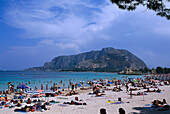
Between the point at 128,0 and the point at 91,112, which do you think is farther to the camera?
the point at 91,112

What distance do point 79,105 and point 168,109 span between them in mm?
7278

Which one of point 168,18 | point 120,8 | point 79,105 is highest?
point 120,8

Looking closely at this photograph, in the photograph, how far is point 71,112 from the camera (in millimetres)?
12336

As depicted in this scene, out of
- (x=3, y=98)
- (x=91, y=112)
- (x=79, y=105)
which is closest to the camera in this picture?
(x=91, y=112)

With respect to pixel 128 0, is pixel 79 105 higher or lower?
lower

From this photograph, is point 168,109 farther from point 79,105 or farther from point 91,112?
point 79,105

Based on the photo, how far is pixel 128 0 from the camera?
8383 millimetres

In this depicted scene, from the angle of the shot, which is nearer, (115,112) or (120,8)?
(120,8)

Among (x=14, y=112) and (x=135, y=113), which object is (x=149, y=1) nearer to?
(x=135, y=113)

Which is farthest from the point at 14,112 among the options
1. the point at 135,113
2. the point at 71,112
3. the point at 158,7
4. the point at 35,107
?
the point at 158,7

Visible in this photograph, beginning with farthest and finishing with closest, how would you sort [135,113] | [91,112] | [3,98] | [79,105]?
[3,98]
[79,105]
[91,112]
[135,113]

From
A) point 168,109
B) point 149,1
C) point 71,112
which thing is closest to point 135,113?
point 168,109

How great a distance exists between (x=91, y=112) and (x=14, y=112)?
5.78 m

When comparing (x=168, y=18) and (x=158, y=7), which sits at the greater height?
(x=158, y=7)
